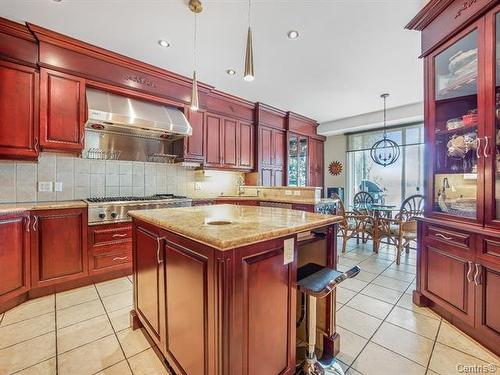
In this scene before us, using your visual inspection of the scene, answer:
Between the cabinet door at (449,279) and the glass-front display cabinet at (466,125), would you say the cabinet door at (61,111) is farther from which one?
the cabinet door at (449,279)

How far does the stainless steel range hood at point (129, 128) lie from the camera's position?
2750 mm

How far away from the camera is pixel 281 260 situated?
122cm

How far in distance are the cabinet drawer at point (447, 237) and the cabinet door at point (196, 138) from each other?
309 centimetres

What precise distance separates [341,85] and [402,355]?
3.50m

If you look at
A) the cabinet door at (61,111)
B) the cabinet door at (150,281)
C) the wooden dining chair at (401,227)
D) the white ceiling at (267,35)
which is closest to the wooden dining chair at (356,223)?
the wooden dining chair at (401,227)

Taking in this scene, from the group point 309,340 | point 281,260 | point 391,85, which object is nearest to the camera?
point 281,260

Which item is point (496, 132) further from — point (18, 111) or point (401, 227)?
point (18, 111)

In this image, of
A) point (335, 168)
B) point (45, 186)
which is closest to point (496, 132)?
point (45, 186)

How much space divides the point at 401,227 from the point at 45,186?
464 cm

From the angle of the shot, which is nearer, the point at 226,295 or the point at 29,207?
the point at 226,295

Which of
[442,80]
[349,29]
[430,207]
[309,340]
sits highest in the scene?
[349,29]

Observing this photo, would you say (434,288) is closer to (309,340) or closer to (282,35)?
(309,340)

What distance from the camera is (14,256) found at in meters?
2.17

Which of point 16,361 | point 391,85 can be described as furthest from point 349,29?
point 16,361
